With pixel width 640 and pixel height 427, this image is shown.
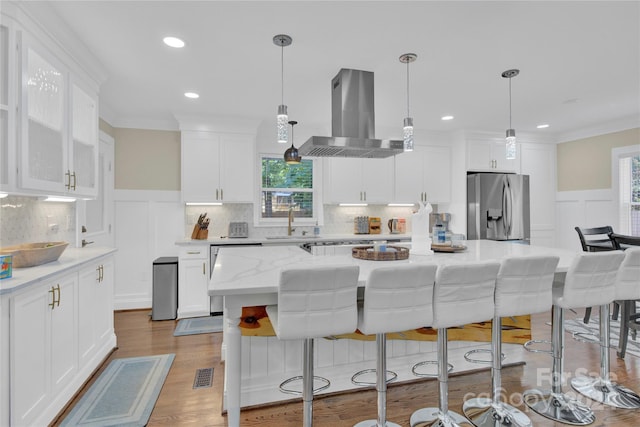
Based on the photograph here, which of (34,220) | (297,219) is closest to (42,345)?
(34,220)

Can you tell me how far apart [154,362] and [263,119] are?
126 inches

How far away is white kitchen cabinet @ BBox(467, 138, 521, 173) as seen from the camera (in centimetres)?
526

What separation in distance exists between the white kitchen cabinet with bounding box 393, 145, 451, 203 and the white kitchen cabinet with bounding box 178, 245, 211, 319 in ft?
9.86

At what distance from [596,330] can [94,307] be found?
491 centimetres

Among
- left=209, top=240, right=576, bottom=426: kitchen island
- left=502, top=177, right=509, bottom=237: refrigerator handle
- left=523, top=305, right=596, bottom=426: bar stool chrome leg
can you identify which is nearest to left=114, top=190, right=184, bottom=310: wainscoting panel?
left=209, top=240, right=576, bottom=426: kitchen island

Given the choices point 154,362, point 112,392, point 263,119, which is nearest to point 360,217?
point 263,119

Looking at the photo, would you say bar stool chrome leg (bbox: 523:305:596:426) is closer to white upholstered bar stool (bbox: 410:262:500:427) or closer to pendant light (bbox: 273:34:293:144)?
white upholstered bar stool (bbox: 410:262:500:427)

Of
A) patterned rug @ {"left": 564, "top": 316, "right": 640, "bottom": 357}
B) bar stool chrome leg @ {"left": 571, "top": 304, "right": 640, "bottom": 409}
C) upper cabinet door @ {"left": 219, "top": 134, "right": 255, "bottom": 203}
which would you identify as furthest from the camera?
upper cabinet door @ {"left": 219, "top": 134, "right": 255, "bottom": 203}

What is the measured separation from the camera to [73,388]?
7.53ft

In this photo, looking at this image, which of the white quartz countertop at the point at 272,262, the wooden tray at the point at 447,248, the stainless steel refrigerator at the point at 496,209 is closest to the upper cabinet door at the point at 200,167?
the white quartz countertop at the point at 272,262

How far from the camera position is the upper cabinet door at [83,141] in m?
2.59

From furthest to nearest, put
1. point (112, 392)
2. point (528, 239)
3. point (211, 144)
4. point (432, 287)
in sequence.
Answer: point (528, 239) < point (211, 144) < point (112, 392) < point (432, 287)

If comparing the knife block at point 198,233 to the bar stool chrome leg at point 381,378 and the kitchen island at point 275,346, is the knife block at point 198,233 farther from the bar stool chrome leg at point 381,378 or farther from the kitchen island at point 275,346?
the bar stool chrome leg at point 381,378

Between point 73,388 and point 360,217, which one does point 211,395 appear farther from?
point 360,217
